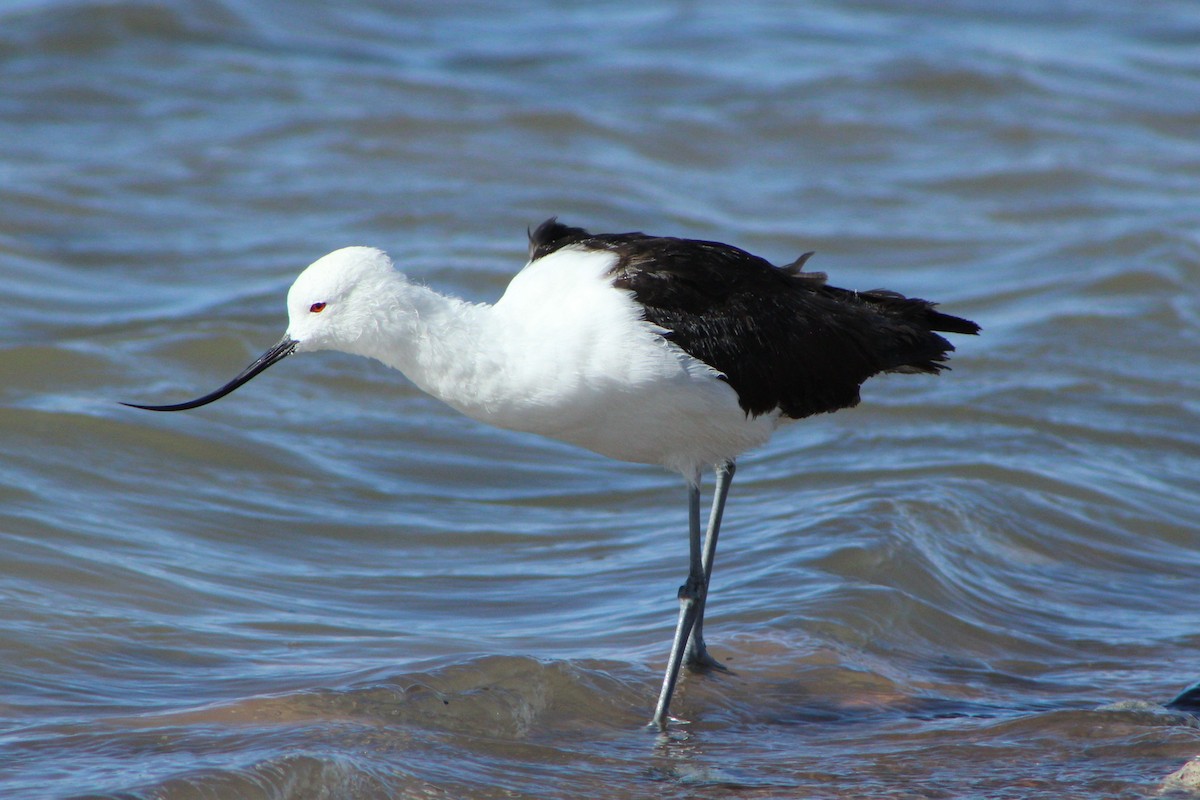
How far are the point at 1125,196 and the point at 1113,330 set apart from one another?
413cm

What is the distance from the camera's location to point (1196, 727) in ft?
21.1

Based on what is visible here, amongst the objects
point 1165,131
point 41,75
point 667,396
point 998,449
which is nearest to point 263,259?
point 41,75

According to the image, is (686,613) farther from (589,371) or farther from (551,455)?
(551,455)

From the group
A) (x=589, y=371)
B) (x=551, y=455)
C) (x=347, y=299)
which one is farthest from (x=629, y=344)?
(x=551, y=455)

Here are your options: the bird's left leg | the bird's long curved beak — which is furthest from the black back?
the bird's long curved beak

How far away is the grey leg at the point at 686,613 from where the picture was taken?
6.45 meters

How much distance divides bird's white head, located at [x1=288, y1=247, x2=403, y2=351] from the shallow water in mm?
1521

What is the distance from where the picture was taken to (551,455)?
10.2 metres

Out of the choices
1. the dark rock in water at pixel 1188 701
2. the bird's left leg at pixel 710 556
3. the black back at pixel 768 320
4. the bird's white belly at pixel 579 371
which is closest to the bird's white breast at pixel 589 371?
the bird's white belly at pixel 579 371

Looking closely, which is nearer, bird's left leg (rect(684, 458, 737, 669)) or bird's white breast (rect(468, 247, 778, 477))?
bird's white breast (rect(468, 247, 778, 477))

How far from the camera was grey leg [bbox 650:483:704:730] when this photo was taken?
21.2ft

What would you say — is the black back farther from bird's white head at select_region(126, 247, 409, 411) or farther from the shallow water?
the shallow water

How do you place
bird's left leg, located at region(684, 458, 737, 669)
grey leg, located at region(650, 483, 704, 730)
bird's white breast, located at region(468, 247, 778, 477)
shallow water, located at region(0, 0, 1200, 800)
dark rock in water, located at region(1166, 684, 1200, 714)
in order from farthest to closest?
bird's left leg, located at region(684, 458, 737, 669) → dark rock in water, located at region(1166, 684, 1200, 714) → grey leg, located at region(650, 483, 704, 730) → shallow water, located at region(0, 0, 1200, 800) → bird's white breast, located at region(468, 247, 778, 477)

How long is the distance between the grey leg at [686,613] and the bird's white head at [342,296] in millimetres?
1679
